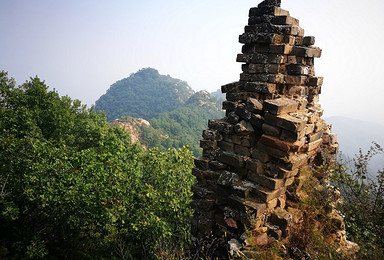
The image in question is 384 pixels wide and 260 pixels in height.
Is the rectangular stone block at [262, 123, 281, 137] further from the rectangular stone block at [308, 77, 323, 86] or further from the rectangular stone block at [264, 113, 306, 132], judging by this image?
the rectangular stone block at [308, 77, 323, 86]

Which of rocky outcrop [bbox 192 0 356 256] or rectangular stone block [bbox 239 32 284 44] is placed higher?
rectangular stone block [bbox 239 32 284 44]

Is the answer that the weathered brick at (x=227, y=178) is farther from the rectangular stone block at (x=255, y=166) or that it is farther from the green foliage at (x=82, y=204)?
the green foliage at (x=82, y=204)

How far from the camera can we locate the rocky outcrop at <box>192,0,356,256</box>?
3709mm

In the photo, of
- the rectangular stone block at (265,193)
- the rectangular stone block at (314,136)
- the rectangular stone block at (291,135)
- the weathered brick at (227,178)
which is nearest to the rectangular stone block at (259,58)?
the rectangular stone block at (291,135)

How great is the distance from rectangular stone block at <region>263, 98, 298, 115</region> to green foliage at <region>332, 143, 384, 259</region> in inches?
49.0

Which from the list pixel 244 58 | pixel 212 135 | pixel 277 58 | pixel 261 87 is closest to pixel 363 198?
pixel 261 87

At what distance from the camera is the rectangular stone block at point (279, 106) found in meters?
3.70

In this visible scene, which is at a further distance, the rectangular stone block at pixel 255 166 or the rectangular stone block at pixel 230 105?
the rectangular stone block at pixel 230 105

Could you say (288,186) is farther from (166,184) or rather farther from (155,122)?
(155,122)

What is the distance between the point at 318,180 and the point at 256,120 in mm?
1908

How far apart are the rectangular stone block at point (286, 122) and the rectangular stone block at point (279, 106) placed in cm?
9

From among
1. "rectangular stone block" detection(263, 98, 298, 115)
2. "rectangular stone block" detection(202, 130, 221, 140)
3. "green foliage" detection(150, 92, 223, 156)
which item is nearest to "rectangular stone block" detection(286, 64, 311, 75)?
"rectangular stone block" detection(263, 98, 298, 115)

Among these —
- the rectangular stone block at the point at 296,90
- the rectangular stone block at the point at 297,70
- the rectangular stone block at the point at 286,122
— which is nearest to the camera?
the rectangular stone block at the point at 286,122

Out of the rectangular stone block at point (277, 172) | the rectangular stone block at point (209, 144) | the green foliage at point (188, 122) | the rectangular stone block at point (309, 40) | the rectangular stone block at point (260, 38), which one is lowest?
the green foliage at point (188, 122)
